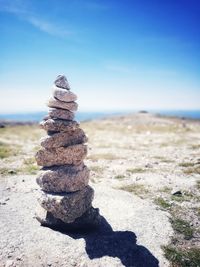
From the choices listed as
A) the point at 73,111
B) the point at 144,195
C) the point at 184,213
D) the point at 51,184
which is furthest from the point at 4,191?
the point at 184,213

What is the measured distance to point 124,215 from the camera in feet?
47.5

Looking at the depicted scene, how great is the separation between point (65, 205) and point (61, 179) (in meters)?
1.26

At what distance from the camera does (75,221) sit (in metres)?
12.9

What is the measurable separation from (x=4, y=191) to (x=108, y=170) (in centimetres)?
927

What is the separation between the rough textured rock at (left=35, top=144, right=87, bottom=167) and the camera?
13.4 meters

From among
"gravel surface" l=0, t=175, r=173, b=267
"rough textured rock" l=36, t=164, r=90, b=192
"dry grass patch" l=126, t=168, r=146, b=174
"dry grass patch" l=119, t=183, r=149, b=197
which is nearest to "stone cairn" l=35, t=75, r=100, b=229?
"rough textured rock" l=36, t=164, r=90, b=192

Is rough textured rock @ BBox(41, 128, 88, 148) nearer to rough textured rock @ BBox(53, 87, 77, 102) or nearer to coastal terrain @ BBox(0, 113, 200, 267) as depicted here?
rough textured rock @ BBox(53, 87, 77, 102)

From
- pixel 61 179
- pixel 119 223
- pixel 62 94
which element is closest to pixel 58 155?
pixel 61 179

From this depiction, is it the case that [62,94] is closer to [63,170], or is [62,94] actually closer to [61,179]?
[63,170]

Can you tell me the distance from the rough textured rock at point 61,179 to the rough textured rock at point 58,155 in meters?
0.30

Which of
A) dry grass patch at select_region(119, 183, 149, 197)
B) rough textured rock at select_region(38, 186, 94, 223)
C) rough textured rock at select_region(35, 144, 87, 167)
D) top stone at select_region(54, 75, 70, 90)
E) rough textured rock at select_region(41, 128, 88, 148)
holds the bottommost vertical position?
dry grass patch at select_region(119, 183, 149, 197)

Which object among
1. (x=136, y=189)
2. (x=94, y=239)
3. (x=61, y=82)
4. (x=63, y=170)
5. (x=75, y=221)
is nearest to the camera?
(x=94, y=239)

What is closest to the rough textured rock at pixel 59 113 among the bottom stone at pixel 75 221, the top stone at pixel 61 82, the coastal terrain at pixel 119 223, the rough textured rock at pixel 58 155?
the top stone at pixel 61 82

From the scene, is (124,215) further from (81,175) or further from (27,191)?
(27,191)
